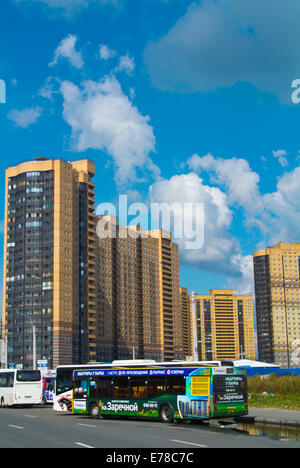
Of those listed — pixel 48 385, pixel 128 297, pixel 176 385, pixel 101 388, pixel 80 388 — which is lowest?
pixel 48 385

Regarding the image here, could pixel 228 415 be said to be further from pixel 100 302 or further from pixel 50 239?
pixel 100 302

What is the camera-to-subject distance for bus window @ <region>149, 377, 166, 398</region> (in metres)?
27.3

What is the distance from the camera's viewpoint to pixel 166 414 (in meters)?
27.0

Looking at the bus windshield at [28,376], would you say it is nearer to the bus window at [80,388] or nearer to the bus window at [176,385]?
the bus window at [80,388]

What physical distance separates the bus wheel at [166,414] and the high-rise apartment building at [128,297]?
408 ft

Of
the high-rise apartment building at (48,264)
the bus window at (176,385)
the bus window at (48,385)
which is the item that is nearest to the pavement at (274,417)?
the bus window at (176,385)

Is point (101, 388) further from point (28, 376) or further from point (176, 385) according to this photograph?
point (28, 376)

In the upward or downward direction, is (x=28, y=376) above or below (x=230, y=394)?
below

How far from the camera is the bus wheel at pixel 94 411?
102ft

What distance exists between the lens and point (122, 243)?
182625 mm

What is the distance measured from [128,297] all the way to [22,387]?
14117 centimetres

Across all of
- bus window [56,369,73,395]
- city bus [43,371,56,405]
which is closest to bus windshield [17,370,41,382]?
city bus [43,371,56,405]

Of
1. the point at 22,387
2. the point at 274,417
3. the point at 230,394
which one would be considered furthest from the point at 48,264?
the point at 230,394
